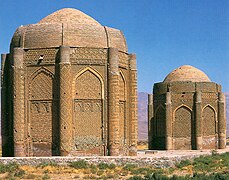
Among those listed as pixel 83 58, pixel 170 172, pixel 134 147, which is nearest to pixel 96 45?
pixel 83 58

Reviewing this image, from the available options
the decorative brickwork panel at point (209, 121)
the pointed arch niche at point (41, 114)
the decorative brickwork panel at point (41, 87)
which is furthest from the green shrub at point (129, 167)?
the decorative brickwork panel at point (209, 121)

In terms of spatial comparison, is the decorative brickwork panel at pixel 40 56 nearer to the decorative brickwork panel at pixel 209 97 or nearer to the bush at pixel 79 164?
the bush at pixel 79 164

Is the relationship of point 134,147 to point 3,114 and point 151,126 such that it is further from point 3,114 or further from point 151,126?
point 151,126

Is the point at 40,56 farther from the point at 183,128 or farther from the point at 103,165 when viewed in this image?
the point at 183,128

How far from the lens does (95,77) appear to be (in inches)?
1100

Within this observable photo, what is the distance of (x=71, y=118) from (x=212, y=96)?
18.6 metres

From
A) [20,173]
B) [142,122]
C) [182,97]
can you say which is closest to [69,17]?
[20,173]

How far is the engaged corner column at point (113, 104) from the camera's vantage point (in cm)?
2777

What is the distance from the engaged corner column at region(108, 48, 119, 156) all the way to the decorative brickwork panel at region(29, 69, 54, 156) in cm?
328

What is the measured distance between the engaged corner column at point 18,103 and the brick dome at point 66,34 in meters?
0.96

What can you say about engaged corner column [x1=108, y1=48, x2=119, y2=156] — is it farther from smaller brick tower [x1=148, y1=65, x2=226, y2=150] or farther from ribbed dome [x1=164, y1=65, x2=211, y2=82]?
ribbed dome [x1=164, y1=65, x2=211, y2=82]

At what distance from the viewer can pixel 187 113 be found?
135 ft

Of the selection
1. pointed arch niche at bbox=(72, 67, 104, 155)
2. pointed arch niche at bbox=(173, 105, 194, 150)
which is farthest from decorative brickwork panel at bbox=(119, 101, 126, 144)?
pointed arch niche at bbox=(173, 105, 194, 150)

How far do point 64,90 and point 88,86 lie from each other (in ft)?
4.90
